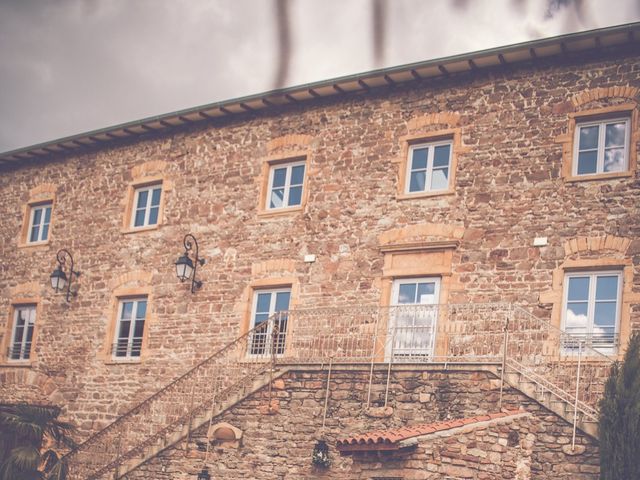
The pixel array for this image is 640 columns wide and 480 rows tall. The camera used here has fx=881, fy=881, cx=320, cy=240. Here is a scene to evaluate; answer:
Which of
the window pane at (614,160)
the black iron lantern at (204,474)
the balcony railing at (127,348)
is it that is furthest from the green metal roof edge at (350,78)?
the black iron lantern at (204,474)

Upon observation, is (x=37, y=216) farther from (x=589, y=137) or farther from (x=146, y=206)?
(x=589, y=137)

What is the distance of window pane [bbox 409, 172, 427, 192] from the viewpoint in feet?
52.6

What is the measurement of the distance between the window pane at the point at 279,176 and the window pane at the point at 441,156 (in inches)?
132

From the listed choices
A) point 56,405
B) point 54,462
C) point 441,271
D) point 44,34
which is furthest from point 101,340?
point 44,34

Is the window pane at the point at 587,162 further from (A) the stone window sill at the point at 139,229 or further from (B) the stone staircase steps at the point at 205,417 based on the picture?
(A) the stone window sill at the point at 139,229

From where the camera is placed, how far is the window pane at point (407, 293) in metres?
15.5

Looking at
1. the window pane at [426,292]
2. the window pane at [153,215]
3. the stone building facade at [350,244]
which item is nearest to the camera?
the stone building facade at [350,244]

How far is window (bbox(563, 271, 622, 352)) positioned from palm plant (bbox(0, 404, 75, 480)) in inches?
356

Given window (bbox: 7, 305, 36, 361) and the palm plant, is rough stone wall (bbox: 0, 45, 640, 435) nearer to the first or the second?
window (bbox: 7, 305, 36, 361)

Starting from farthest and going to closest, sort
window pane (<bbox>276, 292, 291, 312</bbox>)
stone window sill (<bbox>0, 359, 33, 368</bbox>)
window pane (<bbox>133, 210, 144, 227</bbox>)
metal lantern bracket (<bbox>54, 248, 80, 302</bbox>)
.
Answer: stone window sill (<bbox>0, 359, 33, 368</bbox>), metal lantern bracket (<bbox>54, 248, 80, 302</bbox>), window pane (<bbox>133, 210, 144, 227</bbox>), window pane (<bbox>276, 292, 291, 312</bbox>)

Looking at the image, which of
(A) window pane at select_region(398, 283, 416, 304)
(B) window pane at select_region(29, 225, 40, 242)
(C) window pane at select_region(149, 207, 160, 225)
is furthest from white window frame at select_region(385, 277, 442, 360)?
(B) window pane at select_region(29, 225, 40, 242)

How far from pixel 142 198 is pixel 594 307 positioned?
10624mm

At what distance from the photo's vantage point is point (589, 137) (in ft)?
47.9

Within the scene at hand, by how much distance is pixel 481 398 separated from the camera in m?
12.2
